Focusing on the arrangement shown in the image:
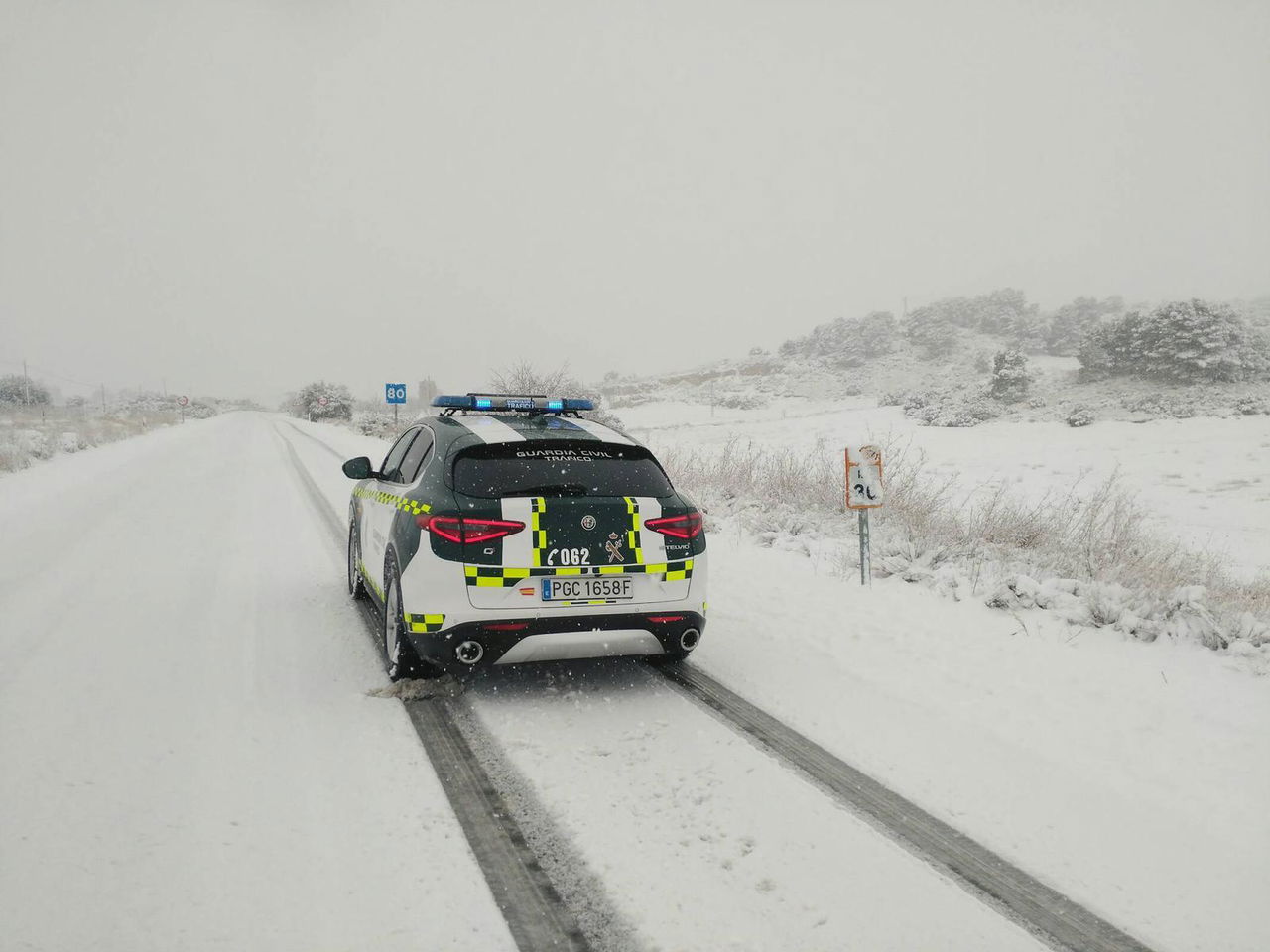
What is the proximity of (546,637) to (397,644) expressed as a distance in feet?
3.63

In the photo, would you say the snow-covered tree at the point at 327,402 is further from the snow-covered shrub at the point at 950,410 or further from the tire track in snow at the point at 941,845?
the tire track in snow at the point at 941,845

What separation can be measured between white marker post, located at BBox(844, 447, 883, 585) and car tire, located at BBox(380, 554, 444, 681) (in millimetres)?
4220

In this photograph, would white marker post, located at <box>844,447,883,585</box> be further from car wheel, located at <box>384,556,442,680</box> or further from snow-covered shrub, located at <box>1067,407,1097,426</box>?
snow-covered shrub, located at <box>1067,407,1097,426</box>

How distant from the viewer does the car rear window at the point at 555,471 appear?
4201 millimetres

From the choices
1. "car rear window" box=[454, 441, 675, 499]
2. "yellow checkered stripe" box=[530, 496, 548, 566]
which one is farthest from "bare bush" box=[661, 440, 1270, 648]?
"yellow checkered stripe" box=[530, 496, 548, 566]

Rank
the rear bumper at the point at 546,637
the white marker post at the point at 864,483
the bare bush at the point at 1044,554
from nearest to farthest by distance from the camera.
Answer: the rear bumper at the point at 546,637
the bare bush at the point at 1044,554
the white marker post at the point at 864,483

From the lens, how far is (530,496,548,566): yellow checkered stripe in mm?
4043

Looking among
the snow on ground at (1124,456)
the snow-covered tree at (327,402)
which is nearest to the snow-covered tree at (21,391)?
the snow-covered tree at (327,402)

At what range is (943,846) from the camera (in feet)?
9.73


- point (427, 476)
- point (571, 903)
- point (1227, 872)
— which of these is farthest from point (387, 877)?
point (1227, 872)

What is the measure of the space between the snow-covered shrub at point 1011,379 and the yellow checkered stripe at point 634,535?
3336 cm

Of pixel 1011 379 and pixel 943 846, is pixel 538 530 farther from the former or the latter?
pixel 1011 379

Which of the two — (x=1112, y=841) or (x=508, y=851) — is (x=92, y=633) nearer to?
(x=508, y=851)

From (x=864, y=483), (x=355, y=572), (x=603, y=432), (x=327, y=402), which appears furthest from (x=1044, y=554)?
(x=327, y=402)
